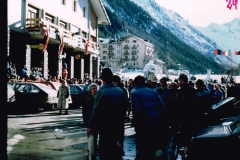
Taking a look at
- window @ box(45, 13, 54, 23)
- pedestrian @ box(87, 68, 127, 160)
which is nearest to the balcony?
window @ box(45, 13, 54, 23)

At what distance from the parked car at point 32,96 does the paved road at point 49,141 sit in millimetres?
3256

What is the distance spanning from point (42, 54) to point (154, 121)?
22.9m

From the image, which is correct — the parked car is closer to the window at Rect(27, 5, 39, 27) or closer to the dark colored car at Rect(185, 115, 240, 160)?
the window at Rect(27, 5, 39, 27)

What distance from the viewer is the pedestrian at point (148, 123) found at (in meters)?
5.09

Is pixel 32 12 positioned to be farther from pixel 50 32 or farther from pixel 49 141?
pixel 49 141

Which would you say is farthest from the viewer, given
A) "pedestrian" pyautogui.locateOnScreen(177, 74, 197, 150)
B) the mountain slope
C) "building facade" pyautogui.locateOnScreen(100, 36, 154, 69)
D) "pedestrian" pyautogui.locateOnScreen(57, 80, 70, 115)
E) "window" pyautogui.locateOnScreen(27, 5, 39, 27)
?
the mountain slope

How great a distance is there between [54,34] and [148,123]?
879 inches

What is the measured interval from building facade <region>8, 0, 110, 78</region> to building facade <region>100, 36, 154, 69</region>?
91.4 metres

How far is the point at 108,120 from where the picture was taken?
4.72 m

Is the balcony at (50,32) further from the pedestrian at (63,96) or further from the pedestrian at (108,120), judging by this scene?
the pedestrian at (108,120)

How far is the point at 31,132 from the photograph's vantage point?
10.0m

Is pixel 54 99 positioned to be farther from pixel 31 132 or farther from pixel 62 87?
pixel 31 132

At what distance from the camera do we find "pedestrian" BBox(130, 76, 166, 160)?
5.09m

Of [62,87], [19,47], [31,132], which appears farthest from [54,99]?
[19,47]
